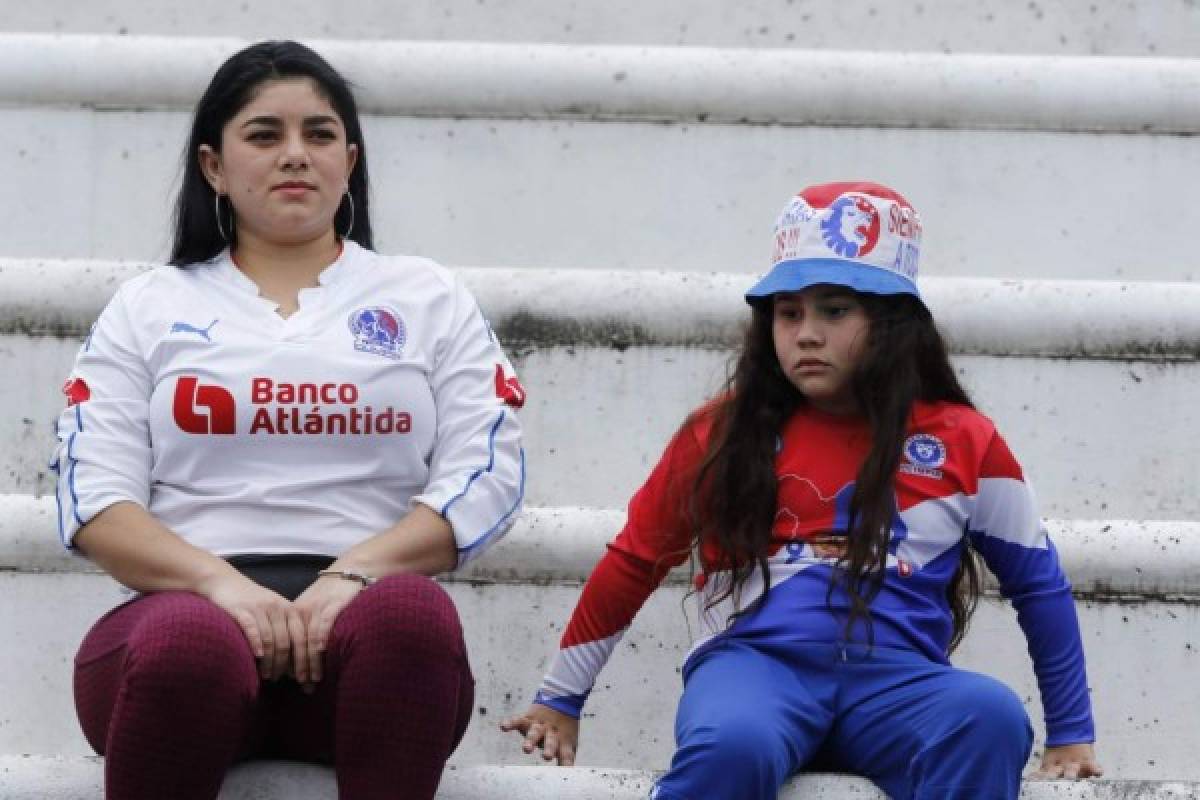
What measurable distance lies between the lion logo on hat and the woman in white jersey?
38 centimetres

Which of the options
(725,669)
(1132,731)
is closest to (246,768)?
(725,669)

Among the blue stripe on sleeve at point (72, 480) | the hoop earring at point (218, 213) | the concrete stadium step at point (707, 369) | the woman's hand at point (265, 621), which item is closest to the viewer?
the woman's hand at point (265, 621)

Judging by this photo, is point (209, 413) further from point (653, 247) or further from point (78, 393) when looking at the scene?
point (653, 247)

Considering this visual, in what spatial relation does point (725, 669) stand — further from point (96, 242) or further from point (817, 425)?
point (96, 242)

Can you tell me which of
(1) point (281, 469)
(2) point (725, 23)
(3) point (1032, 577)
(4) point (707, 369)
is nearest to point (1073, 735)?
(3) point (1032, 577)

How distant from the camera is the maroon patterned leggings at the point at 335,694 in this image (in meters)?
2.24

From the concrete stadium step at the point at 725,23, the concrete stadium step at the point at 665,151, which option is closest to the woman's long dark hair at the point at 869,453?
the concrete stadium step at the point at 665,151

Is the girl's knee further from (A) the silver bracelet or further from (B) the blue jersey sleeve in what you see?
(A) the silver bracelet

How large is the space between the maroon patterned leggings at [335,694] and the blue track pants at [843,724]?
25 centimetres

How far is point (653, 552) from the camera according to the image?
8.58 ft

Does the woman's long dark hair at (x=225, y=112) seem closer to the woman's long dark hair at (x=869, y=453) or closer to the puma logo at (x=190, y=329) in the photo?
the puma logo at (x=190, y=329)

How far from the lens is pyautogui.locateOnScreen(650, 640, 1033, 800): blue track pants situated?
233cm

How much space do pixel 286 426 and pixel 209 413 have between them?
0.08 meters

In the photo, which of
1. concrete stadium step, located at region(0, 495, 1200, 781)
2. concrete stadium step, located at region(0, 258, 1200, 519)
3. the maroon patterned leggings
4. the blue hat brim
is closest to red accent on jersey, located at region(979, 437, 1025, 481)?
the blue hat brim
